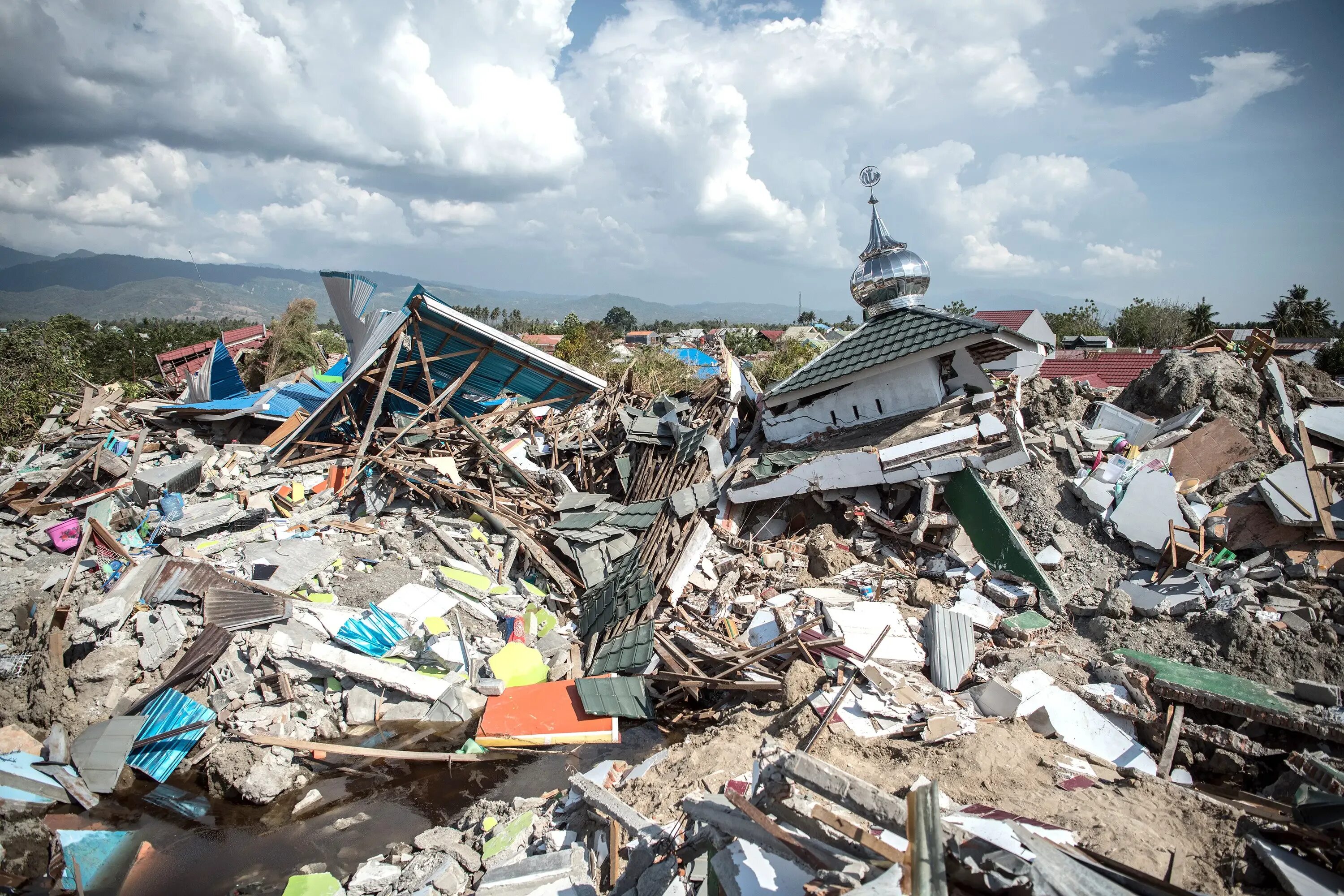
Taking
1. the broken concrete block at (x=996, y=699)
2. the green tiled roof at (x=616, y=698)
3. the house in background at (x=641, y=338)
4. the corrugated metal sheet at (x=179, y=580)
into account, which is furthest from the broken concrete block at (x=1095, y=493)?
the house in background at (x=641, y=338)

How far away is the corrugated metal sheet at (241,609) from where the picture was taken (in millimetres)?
7465

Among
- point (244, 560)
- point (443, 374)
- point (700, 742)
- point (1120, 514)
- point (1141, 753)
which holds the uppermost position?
point (443, 374)

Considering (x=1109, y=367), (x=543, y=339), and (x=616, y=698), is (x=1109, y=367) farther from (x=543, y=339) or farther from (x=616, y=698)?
(x=543, y=339)

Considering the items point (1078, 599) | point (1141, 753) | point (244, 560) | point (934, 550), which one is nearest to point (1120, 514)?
point (1078, 599)

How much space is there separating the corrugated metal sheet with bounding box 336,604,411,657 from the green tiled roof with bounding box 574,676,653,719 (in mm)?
2469

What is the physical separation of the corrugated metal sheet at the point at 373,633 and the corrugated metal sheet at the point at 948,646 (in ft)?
21.1

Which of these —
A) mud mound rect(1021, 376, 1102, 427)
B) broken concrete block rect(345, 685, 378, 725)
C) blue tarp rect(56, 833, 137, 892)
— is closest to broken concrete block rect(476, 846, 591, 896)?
broken concrete block rect(345, 685, 378, 725)

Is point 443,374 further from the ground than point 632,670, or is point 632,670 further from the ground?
point 443,374

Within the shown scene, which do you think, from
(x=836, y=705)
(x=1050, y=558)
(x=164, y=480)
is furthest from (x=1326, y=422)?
(x=164, y=480)

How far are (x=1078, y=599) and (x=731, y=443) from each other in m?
5.85

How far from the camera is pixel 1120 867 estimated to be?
126 inches

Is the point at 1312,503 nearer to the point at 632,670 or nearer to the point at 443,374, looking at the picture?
the point at 632,670

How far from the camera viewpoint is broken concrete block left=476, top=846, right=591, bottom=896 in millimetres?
4438

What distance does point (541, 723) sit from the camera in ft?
23.8
